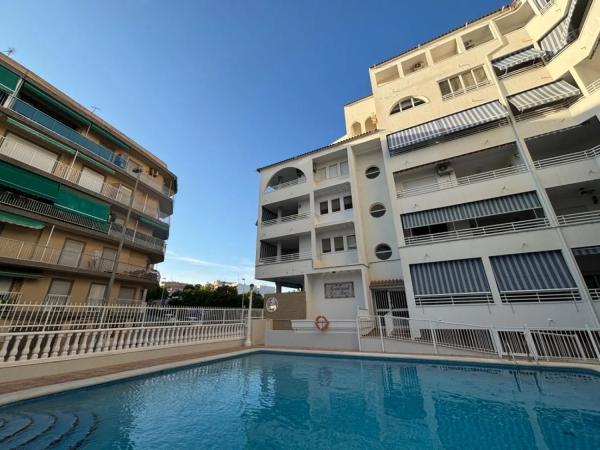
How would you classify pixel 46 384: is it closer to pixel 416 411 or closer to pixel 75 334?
pixel 75 334

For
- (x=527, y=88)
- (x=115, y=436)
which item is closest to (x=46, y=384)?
(x=115, y=436)

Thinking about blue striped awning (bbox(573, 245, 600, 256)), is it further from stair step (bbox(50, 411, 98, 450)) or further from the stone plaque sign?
stair step (bbox(50, 411, 98, 450))

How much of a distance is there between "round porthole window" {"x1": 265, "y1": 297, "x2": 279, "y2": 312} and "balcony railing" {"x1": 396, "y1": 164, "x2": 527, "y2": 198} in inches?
401

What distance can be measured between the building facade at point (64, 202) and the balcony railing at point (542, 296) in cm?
1966

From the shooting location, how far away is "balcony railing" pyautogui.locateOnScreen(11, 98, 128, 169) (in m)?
13.7

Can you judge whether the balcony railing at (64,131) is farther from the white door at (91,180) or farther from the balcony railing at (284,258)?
the balcony railing at (284,258)

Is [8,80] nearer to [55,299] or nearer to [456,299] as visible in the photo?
[55,299]

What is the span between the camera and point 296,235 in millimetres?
17094

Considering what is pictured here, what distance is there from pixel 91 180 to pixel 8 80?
20.6ft

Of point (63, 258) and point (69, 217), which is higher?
point (69, 217)

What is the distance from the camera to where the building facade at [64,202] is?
12852 millimetres

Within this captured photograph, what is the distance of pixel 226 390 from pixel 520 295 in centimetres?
1232

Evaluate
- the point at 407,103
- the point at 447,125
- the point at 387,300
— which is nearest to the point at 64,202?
the point at 387,300

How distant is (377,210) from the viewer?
623 inches
